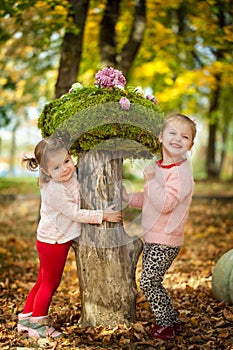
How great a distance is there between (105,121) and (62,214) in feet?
2.70

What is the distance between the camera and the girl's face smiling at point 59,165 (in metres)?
4.39

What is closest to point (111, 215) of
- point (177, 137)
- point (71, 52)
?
point (177, 137)

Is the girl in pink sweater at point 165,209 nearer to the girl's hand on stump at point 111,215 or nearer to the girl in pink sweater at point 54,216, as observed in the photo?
the girl's hand on stump at point 111,215

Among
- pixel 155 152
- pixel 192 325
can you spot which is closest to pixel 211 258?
pixel 192 325

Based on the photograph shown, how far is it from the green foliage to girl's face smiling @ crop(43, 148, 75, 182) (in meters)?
0.12

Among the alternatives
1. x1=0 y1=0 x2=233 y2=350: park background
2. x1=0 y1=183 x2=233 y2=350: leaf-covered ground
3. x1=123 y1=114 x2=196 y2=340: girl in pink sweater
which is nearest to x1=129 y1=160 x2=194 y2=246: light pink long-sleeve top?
x1=123 y1=114 x2=196 y2=340: girl in pink sweater

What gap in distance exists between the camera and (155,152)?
184 inches

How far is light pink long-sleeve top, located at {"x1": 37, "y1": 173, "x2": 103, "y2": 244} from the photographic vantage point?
4.41m

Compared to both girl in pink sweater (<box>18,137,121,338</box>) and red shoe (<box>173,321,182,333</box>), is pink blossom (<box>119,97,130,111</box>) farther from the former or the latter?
red shoe (<box>173,321,182,333</box>)

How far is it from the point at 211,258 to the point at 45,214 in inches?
160

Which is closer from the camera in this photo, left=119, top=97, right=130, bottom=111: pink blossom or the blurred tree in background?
left=119, top=97, right=130, bottom=111: pink blossom

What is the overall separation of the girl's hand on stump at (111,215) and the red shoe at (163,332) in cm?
95

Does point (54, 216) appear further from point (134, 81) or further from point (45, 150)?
point (134, 81)

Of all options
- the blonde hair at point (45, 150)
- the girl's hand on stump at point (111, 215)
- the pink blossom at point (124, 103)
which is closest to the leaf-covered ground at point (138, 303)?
the girl's hand on stump at point (111, 215)
